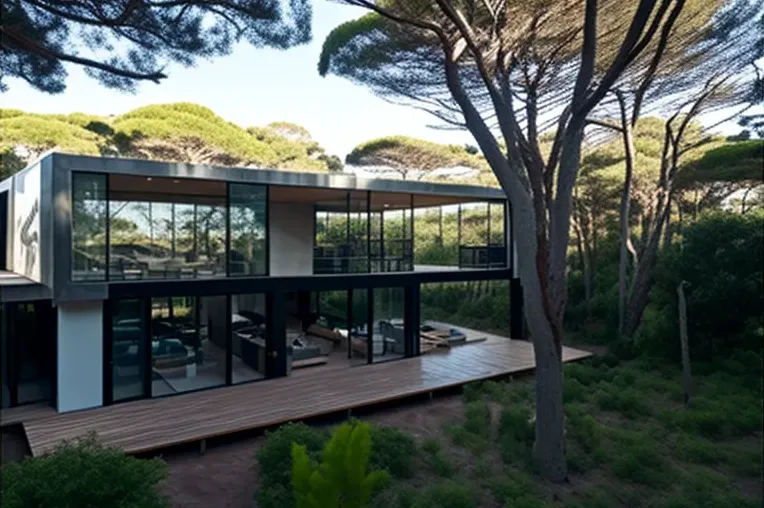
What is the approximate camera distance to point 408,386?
897cm

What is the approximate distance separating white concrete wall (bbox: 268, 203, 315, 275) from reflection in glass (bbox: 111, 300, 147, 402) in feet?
16.2

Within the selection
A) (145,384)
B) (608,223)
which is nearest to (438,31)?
(145,384)

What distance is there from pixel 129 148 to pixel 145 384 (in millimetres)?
12578

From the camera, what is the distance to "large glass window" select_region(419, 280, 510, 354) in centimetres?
1307

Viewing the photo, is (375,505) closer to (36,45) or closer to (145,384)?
(145,384)

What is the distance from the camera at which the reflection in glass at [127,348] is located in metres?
7.93

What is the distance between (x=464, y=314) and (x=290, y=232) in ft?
25.2

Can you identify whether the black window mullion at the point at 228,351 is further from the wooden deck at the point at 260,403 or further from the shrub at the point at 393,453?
the shrub at the point at 393,453

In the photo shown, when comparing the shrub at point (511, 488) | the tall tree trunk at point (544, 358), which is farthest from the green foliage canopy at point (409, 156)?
the shrub at point (511, 488)

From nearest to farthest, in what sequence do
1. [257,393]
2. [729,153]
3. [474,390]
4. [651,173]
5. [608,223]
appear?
1. [257,393]
2. [474,390]
3. [729,153]
4. [651,173]
5. [608,223]

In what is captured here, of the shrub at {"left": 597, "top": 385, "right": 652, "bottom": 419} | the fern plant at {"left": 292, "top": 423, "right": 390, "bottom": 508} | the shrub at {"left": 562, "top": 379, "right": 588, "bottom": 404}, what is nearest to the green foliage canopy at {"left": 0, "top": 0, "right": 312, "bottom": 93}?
the fern plant at {"left": 292, "top": 423, "right": 390, "bottom": 508}

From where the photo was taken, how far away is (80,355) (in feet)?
24.8

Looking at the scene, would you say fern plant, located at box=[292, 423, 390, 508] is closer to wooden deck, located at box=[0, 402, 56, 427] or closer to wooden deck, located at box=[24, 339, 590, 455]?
wooden deck, located at box=[24, 339, 590, 455]

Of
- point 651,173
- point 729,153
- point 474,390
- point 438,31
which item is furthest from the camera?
point 651,173
